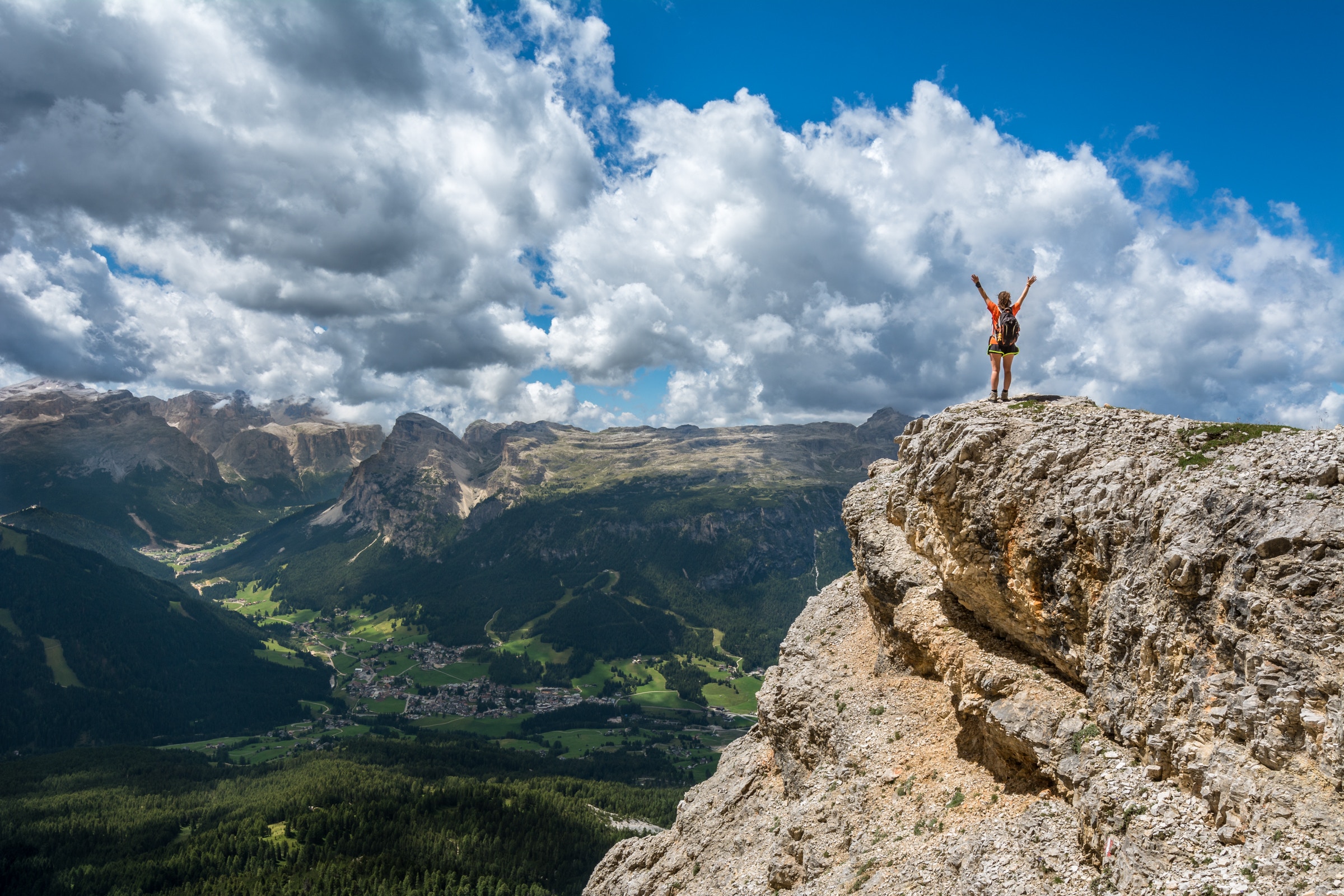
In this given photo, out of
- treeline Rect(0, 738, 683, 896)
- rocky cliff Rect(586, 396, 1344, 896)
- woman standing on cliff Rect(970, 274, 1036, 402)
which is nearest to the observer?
rocky cliff Rect(586, 396, 1344, 896)

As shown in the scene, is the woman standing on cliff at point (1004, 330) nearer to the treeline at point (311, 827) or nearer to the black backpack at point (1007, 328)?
the black backpack at point (1007, 328)

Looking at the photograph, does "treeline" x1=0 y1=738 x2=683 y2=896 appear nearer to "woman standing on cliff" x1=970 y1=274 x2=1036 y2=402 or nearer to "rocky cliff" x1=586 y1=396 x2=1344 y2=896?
"rocky cliff" x1=586 y1=396 x2=1344 y2=896

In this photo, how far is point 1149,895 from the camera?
1616cm

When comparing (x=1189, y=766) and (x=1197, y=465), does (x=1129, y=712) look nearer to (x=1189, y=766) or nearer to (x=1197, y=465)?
(x=1189, y=766)

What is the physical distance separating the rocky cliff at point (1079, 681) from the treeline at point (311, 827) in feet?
342

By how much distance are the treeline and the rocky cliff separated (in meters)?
104

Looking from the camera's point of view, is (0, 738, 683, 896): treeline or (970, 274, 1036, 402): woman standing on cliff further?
(0, 738, 683, 896): treeline

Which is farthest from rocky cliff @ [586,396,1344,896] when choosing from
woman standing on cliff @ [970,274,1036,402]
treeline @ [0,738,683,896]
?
treeline @ [0,738,683,896]

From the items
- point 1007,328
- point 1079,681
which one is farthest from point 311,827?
point 1007,328

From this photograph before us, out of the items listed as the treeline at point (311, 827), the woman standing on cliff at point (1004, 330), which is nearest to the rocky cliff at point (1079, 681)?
the woman standing on cliff at point (1004, 330)

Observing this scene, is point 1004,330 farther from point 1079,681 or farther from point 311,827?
point 311,827

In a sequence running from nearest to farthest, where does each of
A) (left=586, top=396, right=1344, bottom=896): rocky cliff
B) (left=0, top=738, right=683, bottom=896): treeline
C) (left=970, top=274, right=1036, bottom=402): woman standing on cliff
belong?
1. (left=586, top=396, right=1344, bottom=896): rocky cliff
2. (left=970, top=274, right=1036, bottom=402): woman standing on cliff
3. (left=0, top=738, right=683, bottom=896): treeline

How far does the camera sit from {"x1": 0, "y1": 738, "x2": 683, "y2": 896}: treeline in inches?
4446

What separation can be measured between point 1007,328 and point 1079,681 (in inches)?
633
